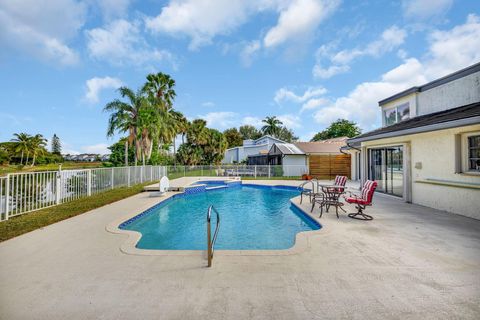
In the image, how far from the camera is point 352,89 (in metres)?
23.1

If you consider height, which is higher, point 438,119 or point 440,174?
point 438,119

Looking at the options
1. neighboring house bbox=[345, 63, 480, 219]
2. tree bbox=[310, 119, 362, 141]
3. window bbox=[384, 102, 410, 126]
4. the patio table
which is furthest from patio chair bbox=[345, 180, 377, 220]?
tree bbox=[310, 119, 362, 141]

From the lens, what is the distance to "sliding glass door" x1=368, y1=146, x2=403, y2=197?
31.5ft

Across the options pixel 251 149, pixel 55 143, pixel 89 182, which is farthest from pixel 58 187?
pixel 55 143

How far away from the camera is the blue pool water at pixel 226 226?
5.74m

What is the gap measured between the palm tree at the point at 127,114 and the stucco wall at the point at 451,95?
1954cm

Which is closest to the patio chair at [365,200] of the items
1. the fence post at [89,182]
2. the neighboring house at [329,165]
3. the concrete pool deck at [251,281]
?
the concrete pool deck at [251,281]

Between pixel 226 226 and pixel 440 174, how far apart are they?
7502mm

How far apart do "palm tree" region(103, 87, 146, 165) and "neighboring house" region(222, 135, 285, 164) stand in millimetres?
16620

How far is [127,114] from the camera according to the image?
63.5 ft

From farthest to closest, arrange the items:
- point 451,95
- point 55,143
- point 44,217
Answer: point 55,143
point 451,95
point 44,217

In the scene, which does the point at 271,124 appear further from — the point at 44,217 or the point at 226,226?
the point at 44,217

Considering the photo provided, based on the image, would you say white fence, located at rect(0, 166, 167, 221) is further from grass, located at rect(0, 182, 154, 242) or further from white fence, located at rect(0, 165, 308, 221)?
grass, located at rect(0, 182, 154, 242)

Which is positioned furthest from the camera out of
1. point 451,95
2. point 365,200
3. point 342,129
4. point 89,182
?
point 342,129
